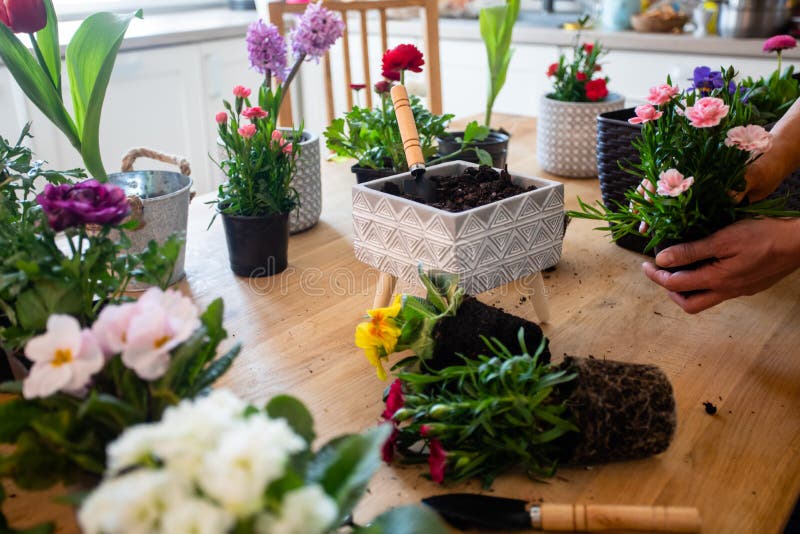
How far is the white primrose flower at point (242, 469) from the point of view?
1.10ft

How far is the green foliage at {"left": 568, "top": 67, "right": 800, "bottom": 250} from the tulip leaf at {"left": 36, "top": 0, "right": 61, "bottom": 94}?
2.50 ft

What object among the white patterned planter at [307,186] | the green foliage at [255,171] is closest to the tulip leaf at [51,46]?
the green foliage at [255,171]

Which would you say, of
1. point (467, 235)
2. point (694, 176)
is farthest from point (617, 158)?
point (467, 235)

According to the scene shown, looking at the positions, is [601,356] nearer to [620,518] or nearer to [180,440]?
[620,518]

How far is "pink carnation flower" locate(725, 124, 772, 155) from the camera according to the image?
2.38ft

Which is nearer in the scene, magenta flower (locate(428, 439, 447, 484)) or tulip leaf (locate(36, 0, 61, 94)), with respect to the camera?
magenta flower (locate(428, 439, 447, 484))

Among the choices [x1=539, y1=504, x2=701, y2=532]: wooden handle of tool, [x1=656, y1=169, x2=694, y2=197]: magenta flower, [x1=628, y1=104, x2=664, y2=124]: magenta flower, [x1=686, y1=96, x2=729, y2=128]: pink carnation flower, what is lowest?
[x1=539, y1=504, x2=701, y2=532]: wooden handle of tool

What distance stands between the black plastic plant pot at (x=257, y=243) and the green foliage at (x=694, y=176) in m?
0.48

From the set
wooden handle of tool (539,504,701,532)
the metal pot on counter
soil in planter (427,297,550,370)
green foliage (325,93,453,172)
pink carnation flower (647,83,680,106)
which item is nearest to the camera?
wooden handle of tool (539,504,701,532)

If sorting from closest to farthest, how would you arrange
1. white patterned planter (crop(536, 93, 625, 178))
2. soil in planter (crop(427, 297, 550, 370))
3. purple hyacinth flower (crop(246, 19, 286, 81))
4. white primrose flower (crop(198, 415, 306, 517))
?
white primrose flower (crop(198, 415, 306, 517)), soil in planter (crop(427, 297, 550, 370)), purple hyacinth flower (crop(246, 19, 286, 81)), white patterned planter (crop(536, 93, 625, 178))

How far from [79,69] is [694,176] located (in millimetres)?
792

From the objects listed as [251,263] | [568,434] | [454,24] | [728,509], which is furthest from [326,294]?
[454,24]

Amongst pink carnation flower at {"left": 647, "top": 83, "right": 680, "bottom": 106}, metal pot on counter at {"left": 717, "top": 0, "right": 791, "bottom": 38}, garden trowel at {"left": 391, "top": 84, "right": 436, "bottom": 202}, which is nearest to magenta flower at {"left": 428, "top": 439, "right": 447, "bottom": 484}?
garden trowel at {"left": 391, "top": 84, "right": 436, "bottom": 202}

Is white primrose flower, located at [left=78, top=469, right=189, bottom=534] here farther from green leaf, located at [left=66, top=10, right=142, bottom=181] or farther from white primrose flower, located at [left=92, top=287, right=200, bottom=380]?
green leaf, located at [left=66, top=10, right=142, bottom=181]
